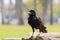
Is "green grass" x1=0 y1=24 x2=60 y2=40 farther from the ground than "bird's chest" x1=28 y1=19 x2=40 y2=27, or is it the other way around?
"bird's chest" x1=28 y1=19 x2=40 y2=27

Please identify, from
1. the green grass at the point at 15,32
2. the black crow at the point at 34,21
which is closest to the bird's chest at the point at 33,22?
the black crow at the point at 34,21

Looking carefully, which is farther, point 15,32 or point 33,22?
point 15,32

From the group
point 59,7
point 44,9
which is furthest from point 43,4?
point 59,7

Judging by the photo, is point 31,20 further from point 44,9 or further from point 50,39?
point 44,9

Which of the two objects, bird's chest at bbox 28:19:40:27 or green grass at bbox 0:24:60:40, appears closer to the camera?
bird's chest at bbox 28:19:40:27

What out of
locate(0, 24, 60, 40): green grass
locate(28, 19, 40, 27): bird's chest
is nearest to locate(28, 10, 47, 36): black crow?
locate(28, 19, 40, 27): bird's chest

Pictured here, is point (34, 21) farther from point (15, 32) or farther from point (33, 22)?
point (15, 32)

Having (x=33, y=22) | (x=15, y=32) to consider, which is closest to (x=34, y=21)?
(x=33, y=22)

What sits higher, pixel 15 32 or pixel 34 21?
pixel 34 21

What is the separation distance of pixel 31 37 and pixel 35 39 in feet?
0.52

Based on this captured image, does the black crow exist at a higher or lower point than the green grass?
higher

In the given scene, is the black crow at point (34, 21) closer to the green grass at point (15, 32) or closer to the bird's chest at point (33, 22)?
the bird's chest at point (33, 22)

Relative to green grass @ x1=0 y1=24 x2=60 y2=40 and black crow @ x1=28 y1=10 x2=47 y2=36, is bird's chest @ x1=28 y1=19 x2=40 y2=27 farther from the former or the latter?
green grass @ x1=0 y1=24 x2=60 y2=40

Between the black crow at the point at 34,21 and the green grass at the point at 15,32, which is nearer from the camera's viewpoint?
the black crow at the point at 34,21
